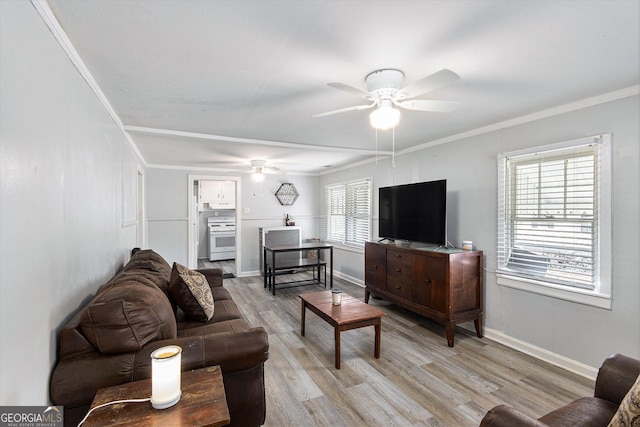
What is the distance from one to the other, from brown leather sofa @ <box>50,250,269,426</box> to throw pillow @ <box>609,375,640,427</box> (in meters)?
1.53

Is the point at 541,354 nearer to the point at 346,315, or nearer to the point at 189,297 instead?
the point at 346,315

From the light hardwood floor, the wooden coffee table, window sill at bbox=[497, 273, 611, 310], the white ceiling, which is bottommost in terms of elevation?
the light hardwood floor

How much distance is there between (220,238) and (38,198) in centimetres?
720

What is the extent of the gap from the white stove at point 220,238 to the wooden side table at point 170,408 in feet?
23.2

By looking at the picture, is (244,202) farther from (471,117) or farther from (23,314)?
(23,314)

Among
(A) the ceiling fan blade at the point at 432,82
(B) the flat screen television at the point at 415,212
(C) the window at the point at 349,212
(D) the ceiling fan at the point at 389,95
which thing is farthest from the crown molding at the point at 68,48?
(C) the window at the point at 349,212

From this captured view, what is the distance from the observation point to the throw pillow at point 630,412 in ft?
3.30

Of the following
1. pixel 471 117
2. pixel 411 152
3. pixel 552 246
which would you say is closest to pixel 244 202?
pixel 411 152

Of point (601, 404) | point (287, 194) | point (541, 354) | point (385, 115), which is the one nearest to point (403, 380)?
point (601, 404)

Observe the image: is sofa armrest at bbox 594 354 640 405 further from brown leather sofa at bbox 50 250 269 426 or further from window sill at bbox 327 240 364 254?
window sill at bbox 327 240 364 254

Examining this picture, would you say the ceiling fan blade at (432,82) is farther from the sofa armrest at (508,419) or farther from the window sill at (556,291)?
the window sill at (556,291)

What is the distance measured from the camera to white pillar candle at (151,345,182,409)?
3.99 ft

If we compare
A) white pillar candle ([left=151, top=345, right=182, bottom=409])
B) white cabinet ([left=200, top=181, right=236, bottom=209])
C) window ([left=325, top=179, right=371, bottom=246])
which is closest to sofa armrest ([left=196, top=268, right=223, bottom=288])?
white pillar candle ([left=151, top=345, right=182, bottom=409])

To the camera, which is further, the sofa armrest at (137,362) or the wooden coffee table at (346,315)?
the wooden coffee table at (346,315)
